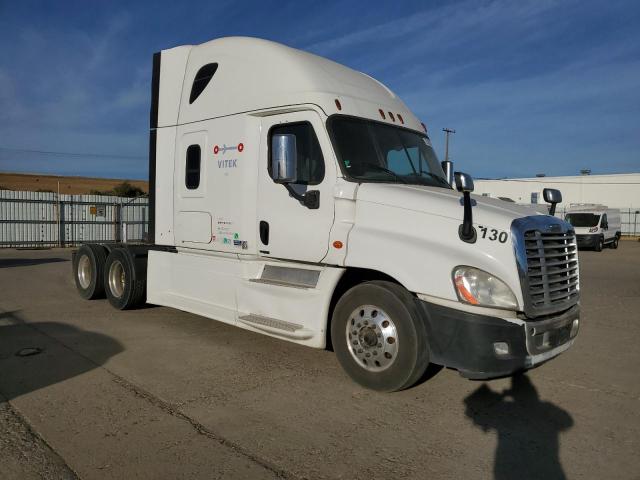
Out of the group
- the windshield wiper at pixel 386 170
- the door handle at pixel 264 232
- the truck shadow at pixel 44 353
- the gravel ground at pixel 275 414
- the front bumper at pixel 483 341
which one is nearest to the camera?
the gravel ground at pixel 275 414

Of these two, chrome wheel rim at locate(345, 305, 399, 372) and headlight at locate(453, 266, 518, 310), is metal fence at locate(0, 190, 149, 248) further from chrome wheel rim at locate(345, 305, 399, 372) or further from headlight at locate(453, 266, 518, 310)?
headlight at locate(453, 266, 518, 310)

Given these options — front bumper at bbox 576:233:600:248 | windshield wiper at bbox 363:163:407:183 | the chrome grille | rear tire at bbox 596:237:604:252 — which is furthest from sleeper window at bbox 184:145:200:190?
rear tire at bbox 596:237:604:252

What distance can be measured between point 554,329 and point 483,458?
54.9 inches

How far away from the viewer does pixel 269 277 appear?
18.8ft

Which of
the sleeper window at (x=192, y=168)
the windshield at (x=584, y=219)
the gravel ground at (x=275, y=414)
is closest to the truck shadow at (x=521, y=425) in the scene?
the gravel ground at (x=275, y=414)

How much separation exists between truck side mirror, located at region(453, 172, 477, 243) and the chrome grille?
34 cm

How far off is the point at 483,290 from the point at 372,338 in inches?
43.5

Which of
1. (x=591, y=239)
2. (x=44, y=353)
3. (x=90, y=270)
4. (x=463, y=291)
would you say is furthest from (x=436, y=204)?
(x=591, y=239)

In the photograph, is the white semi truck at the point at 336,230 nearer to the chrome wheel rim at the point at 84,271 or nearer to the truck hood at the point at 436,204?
the truck hood at the point at 436,204

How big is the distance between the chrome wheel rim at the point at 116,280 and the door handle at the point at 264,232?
11.5 ft

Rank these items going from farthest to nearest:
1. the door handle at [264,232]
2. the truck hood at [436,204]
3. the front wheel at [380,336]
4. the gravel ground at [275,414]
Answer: the door handle at [264,232]
the front wheel at [380,336]
the truck hood at [436,204]
the gravel ground at [275,414]

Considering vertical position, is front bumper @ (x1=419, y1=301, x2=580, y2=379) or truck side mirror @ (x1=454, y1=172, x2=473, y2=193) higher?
truck side mirror @ (x1=454, y1=172, x2=473, y2=193)

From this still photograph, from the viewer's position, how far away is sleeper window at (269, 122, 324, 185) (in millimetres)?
5246

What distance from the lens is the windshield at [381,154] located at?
5195 millimetres
